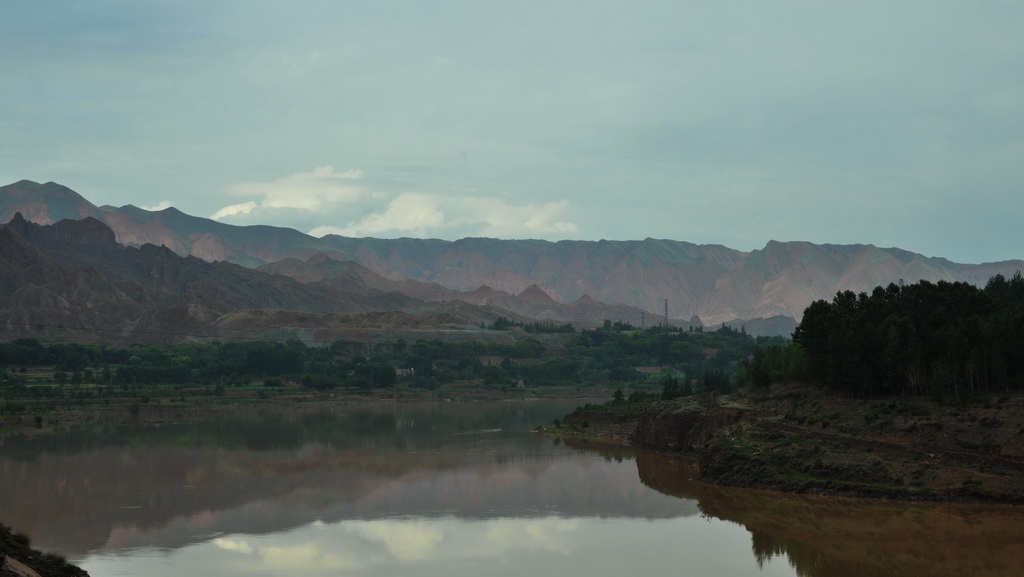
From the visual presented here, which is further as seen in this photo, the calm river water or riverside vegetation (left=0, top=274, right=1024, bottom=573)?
riverside vegetation (left=0, top=274, right=1024, bottom=573)

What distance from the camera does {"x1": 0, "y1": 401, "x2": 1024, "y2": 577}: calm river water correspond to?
3831 centimetres

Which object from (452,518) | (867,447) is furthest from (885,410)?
(452,518)

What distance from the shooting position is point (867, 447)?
51.6 m

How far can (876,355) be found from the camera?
5950 centimetres

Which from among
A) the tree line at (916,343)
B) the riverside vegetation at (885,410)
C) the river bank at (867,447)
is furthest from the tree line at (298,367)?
the river bank at (867,447)

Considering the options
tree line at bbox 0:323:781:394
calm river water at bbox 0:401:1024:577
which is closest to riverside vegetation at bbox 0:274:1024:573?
calm river water at bbox 0:401:1024:577

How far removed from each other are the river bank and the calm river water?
152 cm

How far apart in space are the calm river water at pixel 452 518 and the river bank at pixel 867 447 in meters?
1.52

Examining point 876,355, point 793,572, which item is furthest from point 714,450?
point 793,572

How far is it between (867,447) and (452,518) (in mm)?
21307

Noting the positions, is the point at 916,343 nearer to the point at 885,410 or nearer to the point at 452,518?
the point at 885,410

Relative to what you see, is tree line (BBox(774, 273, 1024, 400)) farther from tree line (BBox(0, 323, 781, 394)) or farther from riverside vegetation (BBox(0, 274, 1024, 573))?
tree line (BBox(0, 323, 781, 394))

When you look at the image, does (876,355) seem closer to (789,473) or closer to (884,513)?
(789,473)

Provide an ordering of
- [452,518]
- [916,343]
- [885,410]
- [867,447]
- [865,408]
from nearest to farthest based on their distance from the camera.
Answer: [452,518] → [867,447] → [885,410] → [865,408] → [916,343]
